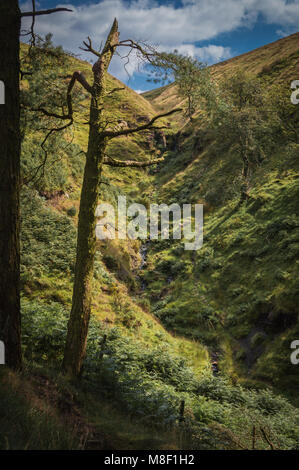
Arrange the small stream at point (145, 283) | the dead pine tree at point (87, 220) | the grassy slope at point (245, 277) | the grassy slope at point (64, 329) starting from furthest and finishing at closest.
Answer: the small stream at point (145, 283) → the grassy slope at point (245, 277) → the dead pine tree at point (87, 220) → the grassy slope at point (64, 329)

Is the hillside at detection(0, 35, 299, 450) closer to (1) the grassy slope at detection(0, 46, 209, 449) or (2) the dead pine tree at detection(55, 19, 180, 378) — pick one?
(1) the grassy slope at detection(0, 46, 209, 449)

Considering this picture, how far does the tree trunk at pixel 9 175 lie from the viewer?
3932 millimetres

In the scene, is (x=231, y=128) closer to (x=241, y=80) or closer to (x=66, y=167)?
(x=241, y=80)

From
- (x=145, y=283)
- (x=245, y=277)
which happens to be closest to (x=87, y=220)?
(x=245, y=277)

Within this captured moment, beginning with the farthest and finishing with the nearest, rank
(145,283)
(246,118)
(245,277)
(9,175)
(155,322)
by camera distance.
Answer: (246,118), (145,283), (245,277), (155,322), (9,175)

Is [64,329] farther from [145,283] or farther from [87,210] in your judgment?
[145,283]

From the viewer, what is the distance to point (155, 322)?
44.8ft

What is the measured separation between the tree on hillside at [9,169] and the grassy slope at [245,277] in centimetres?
744

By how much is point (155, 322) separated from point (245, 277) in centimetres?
624

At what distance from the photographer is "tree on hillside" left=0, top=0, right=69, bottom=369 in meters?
3.93

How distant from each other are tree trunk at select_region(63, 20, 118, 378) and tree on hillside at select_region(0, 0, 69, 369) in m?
1.62

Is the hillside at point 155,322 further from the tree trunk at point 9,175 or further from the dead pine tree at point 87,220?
the tree trunk at point 9,175

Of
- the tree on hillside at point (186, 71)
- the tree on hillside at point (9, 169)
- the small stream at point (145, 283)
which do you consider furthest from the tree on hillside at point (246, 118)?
the tree on hillside at point (9, 169)
